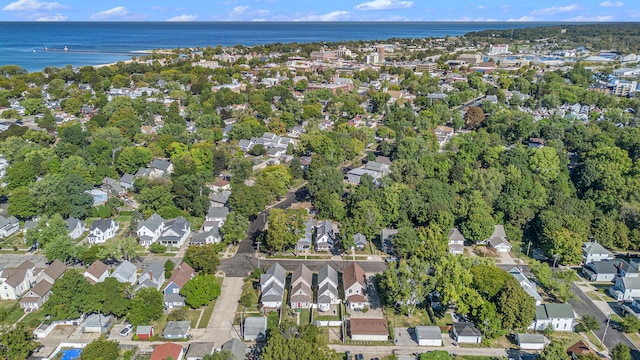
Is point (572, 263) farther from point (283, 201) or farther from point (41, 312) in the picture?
point (41, 312)

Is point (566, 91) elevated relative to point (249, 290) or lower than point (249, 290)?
elevated

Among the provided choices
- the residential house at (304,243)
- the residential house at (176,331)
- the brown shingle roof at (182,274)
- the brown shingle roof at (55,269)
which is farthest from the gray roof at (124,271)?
the residential house at (304,243)

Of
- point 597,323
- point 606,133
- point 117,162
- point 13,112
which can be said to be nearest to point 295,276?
point 597,323

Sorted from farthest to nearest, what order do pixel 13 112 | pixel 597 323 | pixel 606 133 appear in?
pixel 13 112
pixel 606 133
pixel 597 323

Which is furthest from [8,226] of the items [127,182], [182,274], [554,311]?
[554,311]

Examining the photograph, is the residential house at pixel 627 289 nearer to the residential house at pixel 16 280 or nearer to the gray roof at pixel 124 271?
Result: the gray roof at pixel 124 271
